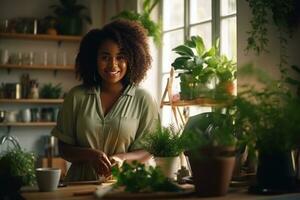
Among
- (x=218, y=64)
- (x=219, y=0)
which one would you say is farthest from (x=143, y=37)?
(x=219, y=0)

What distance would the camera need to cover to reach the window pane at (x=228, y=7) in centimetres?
348

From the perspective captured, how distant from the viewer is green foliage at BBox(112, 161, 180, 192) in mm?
1389

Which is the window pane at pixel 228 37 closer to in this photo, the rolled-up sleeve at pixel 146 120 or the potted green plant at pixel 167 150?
the rolled-up sleeve at pixel 146 120

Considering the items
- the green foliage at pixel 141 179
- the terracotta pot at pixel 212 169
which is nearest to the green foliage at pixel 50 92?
the green foliage at pixel 141 179

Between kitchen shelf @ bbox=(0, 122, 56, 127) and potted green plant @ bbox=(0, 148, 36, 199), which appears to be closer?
potted green plant @ bbox=(0, 148, 36, 199)

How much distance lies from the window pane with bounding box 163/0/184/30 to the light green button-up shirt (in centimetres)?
214

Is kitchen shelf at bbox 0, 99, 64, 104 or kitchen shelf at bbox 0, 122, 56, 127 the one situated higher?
kitchen shelf at bbox 0, 99, 64, 104

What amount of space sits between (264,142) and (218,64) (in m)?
1.62

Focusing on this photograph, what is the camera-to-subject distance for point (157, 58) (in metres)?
4.51

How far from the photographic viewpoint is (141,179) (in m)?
1.39

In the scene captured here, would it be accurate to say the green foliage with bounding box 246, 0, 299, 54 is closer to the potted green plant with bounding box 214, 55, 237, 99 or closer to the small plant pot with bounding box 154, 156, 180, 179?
the potted green plant with bounding box 214, 55, 237, 99

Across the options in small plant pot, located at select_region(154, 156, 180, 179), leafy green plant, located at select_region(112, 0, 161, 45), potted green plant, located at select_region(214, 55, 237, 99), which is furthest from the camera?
leafy green plant, located at select_region(112, 0, 161, 45)

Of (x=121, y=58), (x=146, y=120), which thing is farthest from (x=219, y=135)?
(x=121, y=58)

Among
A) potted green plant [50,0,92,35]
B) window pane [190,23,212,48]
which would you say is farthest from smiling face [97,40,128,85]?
potted green plant [50,0,92,35]
